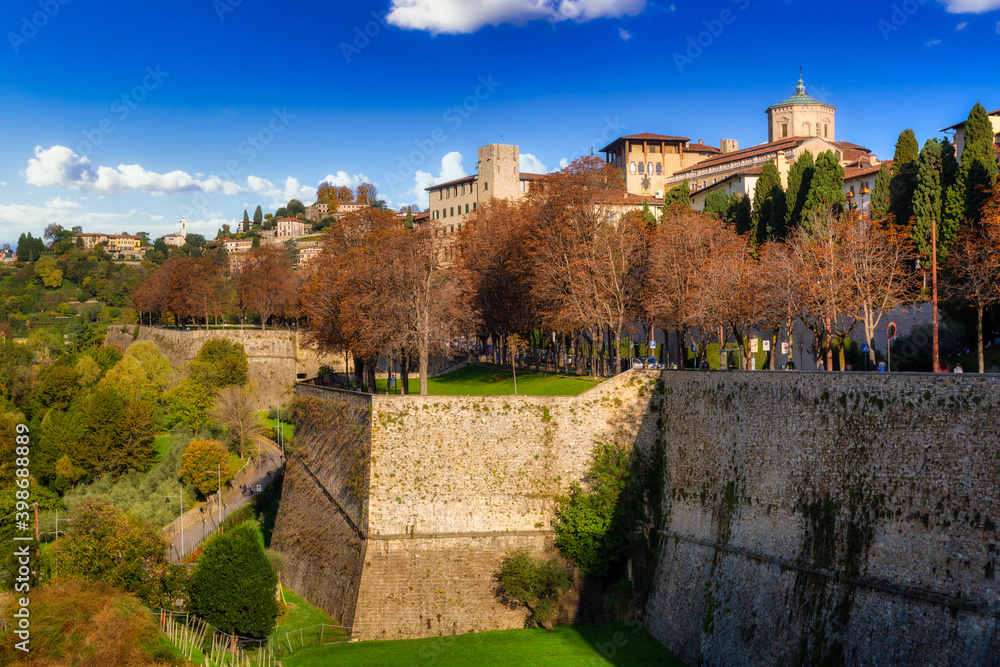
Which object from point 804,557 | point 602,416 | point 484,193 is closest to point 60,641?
point 602,416

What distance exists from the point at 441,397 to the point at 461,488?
372 centimetres

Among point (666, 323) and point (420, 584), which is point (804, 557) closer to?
point (420, 584)

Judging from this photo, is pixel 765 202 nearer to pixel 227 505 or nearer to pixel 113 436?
pixel 227 505

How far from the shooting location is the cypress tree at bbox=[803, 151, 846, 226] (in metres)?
53.2

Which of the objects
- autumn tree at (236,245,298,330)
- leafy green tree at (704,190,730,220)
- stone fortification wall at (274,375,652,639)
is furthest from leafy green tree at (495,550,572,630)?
autumn tree at (236,245,298,330)

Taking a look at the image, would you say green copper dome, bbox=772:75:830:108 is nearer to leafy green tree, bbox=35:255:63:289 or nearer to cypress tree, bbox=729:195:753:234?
cypress tree, bbox=729:195:753:234

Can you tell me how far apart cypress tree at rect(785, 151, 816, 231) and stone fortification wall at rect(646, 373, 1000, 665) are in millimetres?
27637

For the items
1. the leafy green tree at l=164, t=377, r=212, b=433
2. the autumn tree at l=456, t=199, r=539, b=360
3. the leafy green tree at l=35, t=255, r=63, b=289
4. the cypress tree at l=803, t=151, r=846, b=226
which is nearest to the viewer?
the cypress tree at l=803, t=151, r=846, b=226

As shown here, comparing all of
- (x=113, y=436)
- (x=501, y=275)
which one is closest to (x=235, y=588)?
(x=501, y=275)

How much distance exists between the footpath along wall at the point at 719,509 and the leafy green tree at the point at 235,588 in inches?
108

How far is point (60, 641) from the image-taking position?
3206 cm

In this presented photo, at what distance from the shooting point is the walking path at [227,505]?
5207 cm

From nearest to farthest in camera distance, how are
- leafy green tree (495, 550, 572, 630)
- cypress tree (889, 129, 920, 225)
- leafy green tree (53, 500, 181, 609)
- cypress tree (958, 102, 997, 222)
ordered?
leafy green tree (495, 550, 572, 630)
leafy green tree (53, 500, 181, 609)
cypress tree (958, 102, 997, 222)
cypress tree (889, 129, 920, 225)

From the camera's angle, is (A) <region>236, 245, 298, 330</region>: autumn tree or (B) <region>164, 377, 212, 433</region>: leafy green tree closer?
(B) <region>164, 377, 212, 433</region>: leafy green tree
